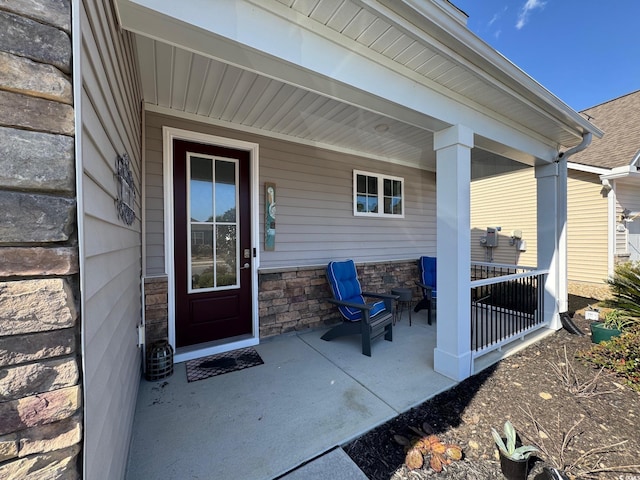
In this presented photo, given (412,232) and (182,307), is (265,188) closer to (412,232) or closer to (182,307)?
(182,307)

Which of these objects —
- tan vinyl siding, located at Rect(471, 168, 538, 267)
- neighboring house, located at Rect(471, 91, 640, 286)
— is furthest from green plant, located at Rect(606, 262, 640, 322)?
tan vinyl siding, located at Rect(471, 168, 538, 267)

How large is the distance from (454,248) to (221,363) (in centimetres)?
268

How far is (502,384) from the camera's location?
8.29ft

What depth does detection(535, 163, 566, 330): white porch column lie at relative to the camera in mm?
3846

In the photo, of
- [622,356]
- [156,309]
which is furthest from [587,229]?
[156,309]

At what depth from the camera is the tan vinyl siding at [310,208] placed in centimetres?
287

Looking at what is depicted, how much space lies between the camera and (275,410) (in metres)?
2.14

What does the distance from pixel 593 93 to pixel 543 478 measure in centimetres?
1506

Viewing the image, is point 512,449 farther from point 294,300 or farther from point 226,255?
point 226,255

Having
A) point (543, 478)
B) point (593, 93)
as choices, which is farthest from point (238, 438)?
point (593, 93)

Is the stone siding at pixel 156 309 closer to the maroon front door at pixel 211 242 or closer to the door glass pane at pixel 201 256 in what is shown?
the maroon front door at pixel 211 242

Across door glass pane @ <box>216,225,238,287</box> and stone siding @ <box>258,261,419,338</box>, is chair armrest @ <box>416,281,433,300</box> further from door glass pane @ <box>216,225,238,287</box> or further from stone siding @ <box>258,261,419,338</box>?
door glass pane @ <box>216,225,238,287</box>

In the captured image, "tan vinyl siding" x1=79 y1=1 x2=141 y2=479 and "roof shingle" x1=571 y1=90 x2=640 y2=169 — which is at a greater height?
"roof shingle" x1=571 y1=90 x2=640 y2=169

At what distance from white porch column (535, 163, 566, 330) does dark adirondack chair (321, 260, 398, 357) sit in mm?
2437
